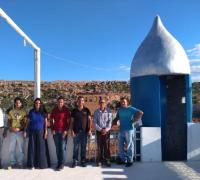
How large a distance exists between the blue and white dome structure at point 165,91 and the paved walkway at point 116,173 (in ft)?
3.35

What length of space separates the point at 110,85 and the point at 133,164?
170 feet

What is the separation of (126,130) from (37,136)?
198cm

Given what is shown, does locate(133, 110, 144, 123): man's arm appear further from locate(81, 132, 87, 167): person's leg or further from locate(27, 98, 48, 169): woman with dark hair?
locate(27, 98, 48, 169): woman with dark hair

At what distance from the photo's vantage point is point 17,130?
942 centimetres

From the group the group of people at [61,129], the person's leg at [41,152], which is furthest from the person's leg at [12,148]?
the person's leg at [41,152]

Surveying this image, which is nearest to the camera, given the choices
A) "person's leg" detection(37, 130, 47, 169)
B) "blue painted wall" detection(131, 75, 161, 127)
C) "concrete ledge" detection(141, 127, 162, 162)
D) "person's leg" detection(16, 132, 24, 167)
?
"person's leg" detection(37, 130, 47, 169)

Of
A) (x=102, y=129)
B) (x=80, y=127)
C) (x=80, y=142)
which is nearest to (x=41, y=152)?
(x=80, y=142)

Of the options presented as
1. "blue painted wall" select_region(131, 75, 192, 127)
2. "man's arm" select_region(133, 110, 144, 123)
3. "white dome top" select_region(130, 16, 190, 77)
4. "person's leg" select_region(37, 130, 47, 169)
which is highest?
"white dome top" select_region(130, 16, 190, 77)

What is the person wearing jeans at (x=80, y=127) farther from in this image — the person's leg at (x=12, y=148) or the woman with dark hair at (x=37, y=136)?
the person's leg at (x=12, y=148)

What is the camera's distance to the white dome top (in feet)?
34.3

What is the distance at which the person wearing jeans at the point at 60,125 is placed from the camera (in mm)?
9375

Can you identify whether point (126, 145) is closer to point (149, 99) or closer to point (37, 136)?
point (149, 99)

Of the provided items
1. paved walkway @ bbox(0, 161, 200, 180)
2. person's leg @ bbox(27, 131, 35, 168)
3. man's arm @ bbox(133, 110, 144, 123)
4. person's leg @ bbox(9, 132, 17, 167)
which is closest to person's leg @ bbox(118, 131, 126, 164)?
paved walkway @ bbox(0, 161, 200, 180)

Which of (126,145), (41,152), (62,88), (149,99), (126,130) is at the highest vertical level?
(62,88)
